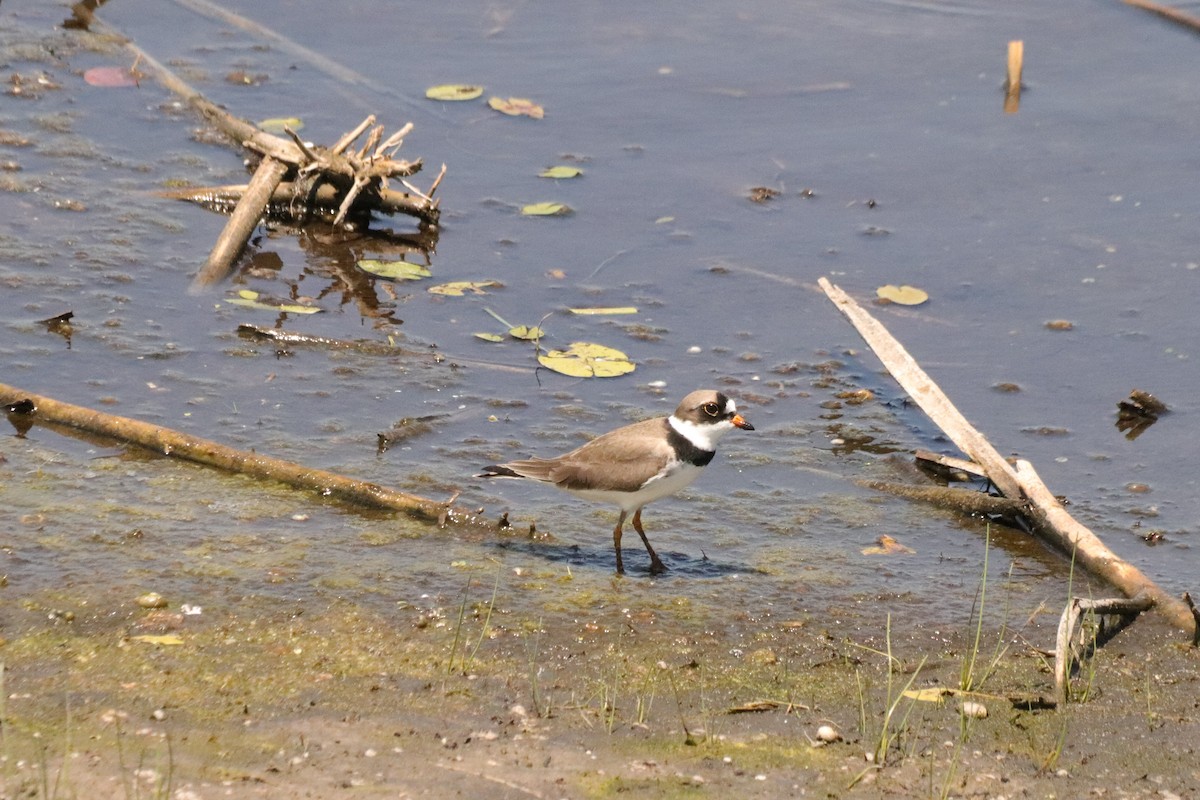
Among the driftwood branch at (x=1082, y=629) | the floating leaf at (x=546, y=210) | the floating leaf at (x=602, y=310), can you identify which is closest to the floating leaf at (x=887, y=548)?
the driftwood branch at (x=1082, y=629)

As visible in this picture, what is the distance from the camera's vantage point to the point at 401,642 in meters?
5.89

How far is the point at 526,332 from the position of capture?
30.6 ft

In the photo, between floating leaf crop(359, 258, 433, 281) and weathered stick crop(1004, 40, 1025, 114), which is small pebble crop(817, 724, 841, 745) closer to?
floating leaf crop(359, 258, 433, 281)

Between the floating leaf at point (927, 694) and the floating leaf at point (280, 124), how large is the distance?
7.77 meters

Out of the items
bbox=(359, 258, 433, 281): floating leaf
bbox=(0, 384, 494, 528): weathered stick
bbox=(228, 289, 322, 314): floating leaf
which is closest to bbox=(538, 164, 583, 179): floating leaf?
bbox=(359, 258, 433, 281): floating leaf

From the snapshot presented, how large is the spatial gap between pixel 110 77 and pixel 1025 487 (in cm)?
885

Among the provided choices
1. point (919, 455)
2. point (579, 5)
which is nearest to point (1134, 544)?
point (919, 455)

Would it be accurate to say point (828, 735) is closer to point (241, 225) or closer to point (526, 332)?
point (526, 332)

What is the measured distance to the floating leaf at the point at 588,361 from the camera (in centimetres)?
895

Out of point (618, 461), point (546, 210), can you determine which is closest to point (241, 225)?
point (546, 210)

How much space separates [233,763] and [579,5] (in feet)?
36.3

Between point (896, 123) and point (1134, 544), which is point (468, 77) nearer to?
point (896, 123)

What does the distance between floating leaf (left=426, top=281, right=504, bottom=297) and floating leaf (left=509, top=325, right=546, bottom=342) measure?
680mm

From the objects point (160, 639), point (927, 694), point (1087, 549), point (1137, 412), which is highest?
point (160, 639)
